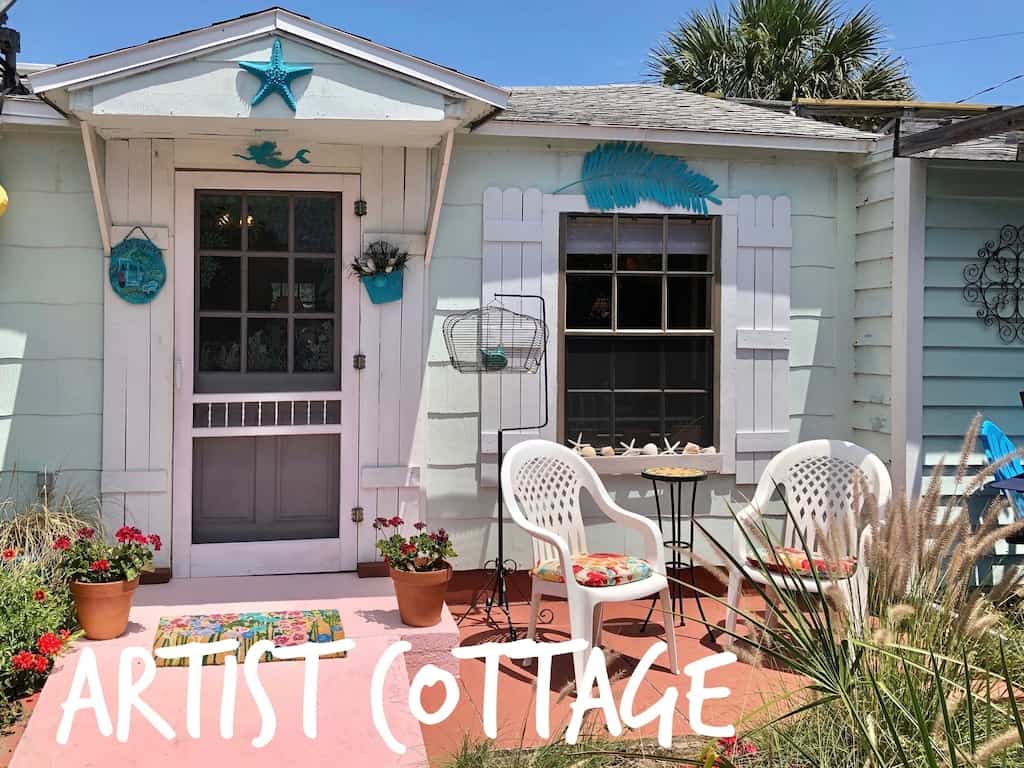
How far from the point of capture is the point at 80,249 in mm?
5129

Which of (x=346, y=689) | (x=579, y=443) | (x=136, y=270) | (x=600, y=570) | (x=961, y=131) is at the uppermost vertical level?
(x=961, y=131)

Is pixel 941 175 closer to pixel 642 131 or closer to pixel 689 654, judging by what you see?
pixel 642 131

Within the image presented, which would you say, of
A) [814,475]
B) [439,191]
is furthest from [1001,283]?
[439,191]

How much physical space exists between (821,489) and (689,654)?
3.89 ft

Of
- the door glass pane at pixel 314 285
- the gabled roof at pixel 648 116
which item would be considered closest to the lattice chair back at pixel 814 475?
the gabled roof at pixel 648 116

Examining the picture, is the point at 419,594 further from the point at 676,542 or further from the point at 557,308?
the point at 557,308

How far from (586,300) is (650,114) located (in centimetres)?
117

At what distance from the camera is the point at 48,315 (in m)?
5.11

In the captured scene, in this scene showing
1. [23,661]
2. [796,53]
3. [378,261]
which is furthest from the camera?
[796,53]

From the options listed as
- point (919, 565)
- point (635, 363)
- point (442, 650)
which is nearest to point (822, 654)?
point (919, 565)

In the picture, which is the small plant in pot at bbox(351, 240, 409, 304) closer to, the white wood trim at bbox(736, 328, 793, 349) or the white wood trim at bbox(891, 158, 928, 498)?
the white wood trim at bbox(736, 328, 793, 349)

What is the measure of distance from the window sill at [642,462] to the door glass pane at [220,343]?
1.98 m


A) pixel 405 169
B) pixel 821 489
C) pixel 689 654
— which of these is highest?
pixel 405 169

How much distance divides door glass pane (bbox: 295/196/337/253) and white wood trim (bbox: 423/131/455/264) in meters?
0.51
